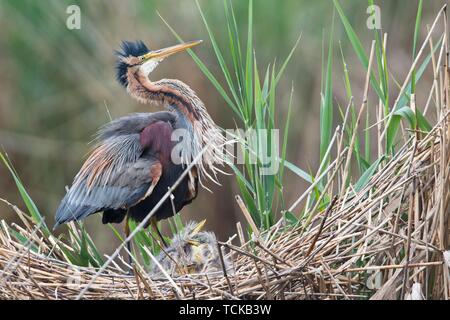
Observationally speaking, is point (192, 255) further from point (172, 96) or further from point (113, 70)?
point (113, 70)

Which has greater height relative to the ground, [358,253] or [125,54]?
[125,54]

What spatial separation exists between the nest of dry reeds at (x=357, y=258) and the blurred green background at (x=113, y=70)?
2.44 meters

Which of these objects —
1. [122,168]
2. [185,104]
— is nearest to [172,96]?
[185,104]

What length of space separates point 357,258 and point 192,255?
85 centimetres

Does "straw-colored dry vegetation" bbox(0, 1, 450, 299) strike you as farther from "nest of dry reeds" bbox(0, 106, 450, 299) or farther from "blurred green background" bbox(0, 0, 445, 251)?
"blurred green background" bbox(0, 0, 445, 251)

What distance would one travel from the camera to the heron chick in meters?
3.36

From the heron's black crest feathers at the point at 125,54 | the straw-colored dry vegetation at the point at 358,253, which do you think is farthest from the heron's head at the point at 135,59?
the straw-colored dry vegetation at the point at 358,253

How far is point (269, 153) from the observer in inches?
133

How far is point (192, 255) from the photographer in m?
3.46

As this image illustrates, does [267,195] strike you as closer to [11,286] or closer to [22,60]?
[11,286]

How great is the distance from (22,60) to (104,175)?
250cm

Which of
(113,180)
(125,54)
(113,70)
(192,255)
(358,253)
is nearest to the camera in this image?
(358,253)

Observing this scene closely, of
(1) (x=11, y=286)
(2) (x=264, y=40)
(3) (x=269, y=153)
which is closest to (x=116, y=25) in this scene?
(2) (x=264, y=40)

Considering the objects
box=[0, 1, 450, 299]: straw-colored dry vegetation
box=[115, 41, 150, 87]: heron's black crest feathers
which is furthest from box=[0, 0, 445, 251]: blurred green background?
box=[0, 1, 450, 299]: straw-colored dry vegetation
